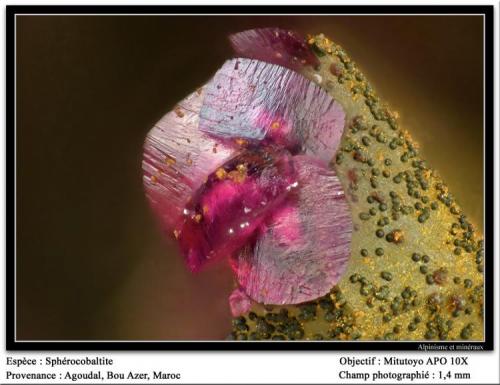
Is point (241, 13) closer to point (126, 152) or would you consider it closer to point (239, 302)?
point (126, 152)

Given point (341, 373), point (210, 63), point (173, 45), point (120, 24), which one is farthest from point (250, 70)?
point (341, 373)

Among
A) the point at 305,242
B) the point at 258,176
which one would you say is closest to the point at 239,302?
the point at 305,242

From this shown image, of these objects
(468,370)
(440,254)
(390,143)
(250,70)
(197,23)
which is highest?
(197,23)

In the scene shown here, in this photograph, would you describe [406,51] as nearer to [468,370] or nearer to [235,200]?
[235,200]

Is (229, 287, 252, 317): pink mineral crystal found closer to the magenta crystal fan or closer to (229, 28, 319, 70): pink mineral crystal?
the magenta crystal fan

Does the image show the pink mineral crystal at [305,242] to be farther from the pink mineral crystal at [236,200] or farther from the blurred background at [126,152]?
the blurred background at [126,152]
